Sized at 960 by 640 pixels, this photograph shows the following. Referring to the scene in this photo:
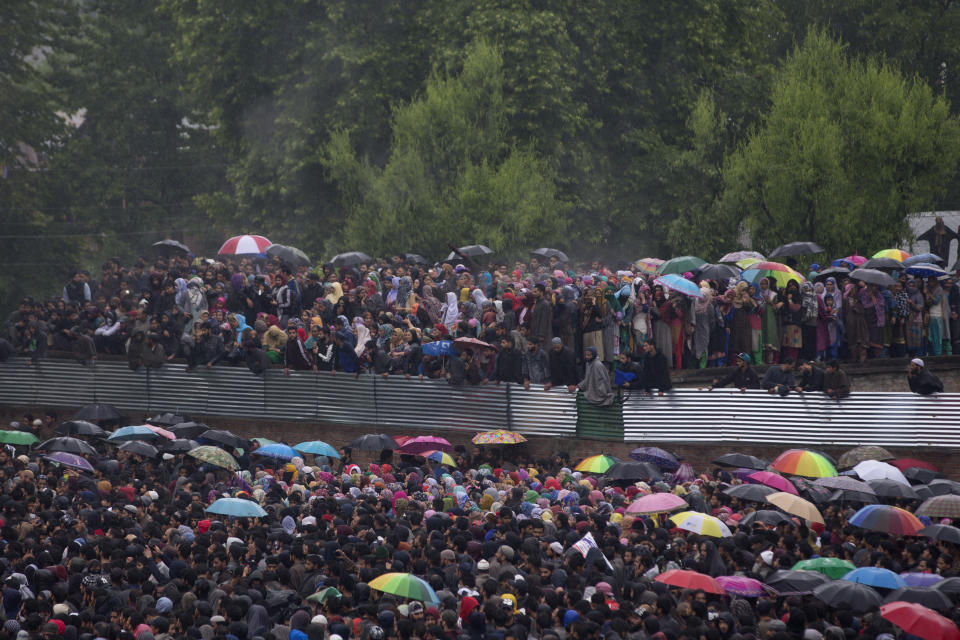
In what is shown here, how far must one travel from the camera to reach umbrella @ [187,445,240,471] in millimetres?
21109

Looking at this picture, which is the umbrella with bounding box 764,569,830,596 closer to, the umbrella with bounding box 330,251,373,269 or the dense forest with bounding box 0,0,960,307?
the dense forest with bounding box 0,0,960,307

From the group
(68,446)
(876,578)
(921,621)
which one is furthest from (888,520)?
(68,446)

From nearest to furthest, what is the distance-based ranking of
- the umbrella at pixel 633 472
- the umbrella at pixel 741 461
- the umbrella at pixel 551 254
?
the umbrella at pixel 633 472, the umbrella at pixel 741 461, the umbrella at pixel 551 254

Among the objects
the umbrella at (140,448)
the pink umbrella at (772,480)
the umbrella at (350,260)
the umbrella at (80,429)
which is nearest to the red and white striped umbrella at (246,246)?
the umbrella at (350,260)

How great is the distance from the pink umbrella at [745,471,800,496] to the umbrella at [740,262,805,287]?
6.27m

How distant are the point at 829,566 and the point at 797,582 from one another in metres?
0.82

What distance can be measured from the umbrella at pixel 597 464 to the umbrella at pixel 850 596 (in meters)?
6.90

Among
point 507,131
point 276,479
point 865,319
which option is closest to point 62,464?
point 276,479

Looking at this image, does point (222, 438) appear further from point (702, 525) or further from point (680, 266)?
point (680, 266)

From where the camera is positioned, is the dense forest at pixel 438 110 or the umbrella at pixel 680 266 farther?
the dense forest at pixel 438 110

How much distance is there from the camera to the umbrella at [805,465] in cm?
1933

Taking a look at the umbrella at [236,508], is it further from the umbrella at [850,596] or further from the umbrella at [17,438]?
the umbrella at [850,596]

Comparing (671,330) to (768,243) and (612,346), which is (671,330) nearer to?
(612,346)

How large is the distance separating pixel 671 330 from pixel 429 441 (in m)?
4.64
